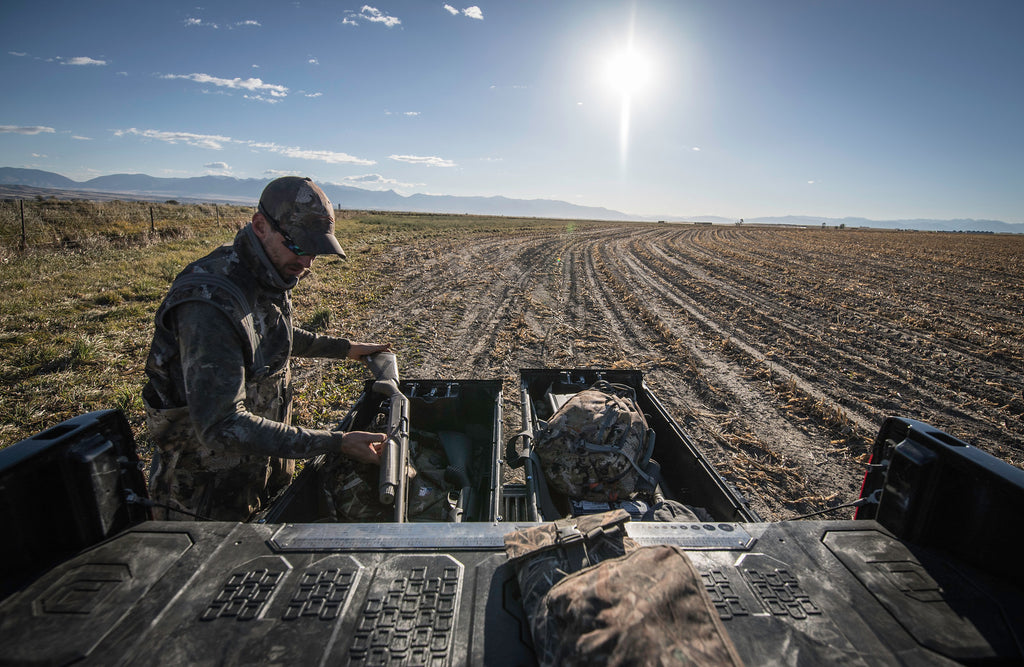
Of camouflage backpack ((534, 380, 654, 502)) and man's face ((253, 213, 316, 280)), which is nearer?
man's face ((253, 213, 316, 280))

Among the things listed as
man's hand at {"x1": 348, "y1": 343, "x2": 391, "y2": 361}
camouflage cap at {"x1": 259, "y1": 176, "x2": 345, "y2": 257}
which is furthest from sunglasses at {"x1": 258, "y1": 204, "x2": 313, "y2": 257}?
man's hand at {"x1": 348, "y1": 343, "x2": 391, "y2": 361}

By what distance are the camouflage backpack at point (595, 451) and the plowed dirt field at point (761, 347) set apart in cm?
215

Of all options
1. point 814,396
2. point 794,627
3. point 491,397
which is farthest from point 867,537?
point 814,396

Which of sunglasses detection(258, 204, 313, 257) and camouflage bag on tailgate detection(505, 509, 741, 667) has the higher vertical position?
sunglasses detection(258, 204, 313, 257)

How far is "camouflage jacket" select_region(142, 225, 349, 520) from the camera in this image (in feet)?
7.47

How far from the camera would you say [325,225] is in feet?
8.94

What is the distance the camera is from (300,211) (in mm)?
2625

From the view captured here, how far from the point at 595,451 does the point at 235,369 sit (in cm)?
223

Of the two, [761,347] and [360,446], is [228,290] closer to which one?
[360,446]

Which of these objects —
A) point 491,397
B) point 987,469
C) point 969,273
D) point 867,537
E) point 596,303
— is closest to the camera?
point 987,469

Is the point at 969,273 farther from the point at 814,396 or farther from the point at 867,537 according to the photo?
the point at 867,537

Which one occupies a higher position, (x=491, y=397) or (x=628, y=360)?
(x=491, y=397)

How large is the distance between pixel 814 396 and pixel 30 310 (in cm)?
1379

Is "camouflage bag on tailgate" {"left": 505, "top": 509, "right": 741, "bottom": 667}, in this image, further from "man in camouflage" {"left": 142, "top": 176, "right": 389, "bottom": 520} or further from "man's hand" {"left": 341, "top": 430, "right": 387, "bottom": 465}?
"man in camouflage" {"left": 142, "top": 176, "right": 389, "bottom": 520}
